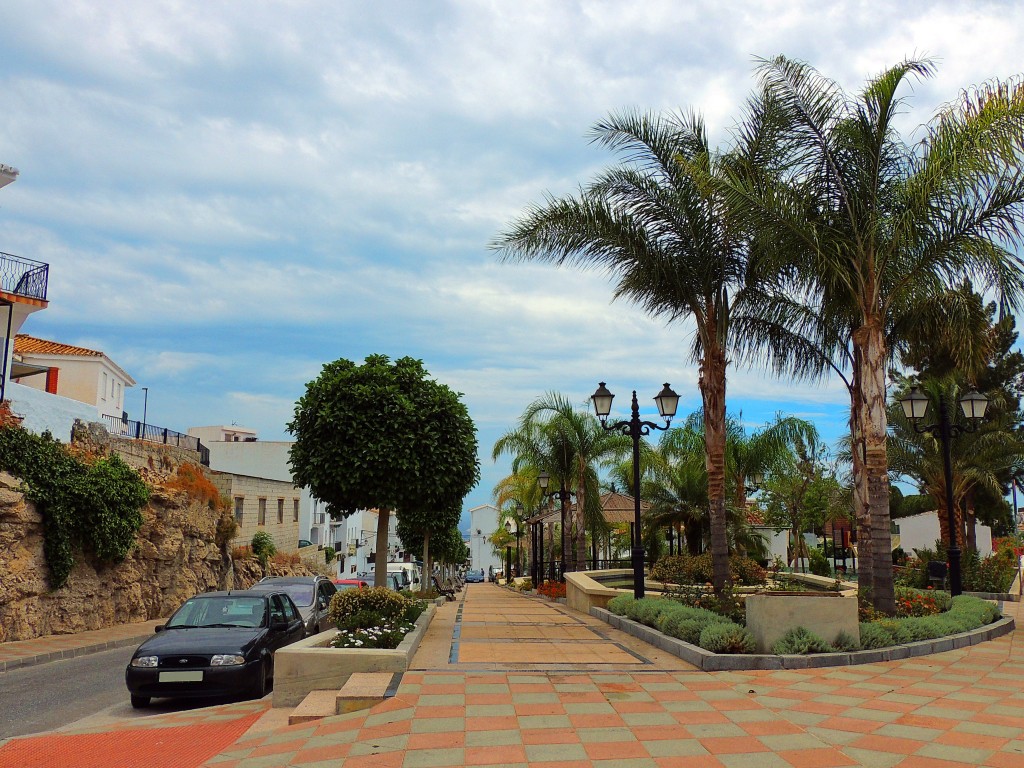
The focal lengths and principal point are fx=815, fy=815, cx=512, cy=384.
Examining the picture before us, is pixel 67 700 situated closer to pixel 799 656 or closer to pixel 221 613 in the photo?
pixel 221 613

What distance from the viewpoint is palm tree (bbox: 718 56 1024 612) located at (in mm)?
11570

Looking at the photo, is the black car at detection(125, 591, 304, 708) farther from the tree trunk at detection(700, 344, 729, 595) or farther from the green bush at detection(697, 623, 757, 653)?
the tree trunk at detection(700, 344, 729, 595)

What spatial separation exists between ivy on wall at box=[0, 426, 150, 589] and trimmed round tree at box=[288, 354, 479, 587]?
741 centimetres

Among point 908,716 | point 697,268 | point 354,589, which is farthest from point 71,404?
point 908,716

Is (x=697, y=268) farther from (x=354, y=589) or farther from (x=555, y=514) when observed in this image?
(x=555, y=514)

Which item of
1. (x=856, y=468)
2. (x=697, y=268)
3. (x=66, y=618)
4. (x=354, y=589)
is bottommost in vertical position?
(x=66, y=618)

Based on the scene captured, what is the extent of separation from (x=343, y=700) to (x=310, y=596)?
762 centimetres

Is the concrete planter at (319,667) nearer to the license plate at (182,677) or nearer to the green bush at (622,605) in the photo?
the license plate at (182,677)

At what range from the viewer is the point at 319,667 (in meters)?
8.35

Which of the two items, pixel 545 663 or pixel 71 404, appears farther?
pixel 71 404

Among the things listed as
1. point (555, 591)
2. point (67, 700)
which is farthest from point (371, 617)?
point (555, 591)

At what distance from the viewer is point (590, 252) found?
16.1m

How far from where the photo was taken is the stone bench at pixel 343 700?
7094 millimetres

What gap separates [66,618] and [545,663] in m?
14.2
